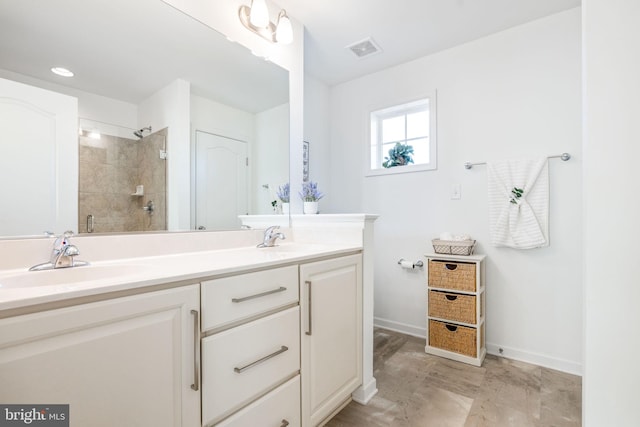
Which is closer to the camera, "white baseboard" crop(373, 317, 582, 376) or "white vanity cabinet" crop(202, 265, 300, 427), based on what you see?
"white vanity cabinet" crop(202, 265, 300, 427)

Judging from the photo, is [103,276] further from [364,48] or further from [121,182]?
[364,48]

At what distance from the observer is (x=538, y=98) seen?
6.65 ft

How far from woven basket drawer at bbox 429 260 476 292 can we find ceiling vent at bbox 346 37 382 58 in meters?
1.72

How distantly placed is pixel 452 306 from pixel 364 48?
2.06m

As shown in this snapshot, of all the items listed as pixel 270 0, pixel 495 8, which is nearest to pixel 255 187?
pixel 270 0

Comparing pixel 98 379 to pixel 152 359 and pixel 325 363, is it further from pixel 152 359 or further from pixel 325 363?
pixel 325 363

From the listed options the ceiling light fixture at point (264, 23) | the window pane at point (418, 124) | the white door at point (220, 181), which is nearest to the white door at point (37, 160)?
the white door at point (220, 181)

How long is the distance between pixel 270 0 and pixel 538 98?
74.7 inches

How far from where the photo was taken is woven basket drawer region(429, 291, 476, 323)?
2014mm

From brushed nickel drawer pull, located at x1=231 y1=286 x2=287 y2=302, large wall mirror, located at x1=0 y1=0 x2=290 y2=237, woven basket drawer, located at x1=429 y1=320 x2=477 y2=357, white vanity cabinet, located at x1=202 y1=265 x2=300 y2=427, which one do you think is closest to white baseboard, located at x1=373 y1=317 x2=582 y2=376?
woven basket drawer, located at x1=429 y1=320 x2=477 y2=357

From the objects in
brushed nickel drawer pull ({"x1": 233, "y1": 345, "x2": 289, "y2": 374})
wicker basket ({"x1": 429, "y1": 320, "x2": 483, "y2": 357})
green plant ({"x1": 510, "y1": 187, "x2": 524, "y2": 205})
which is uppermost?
green plant ({"x1": 510, "y1": 187, "x2": 524, "y2": 205})

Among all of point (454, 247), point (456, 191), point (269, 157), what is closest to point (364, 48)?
point (269, 157)

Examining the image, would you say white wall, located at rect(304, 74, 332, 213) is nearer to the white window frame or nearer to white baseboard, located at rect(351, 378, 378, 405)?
the white window frame

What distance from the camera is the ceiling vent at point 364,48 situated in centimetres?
227
